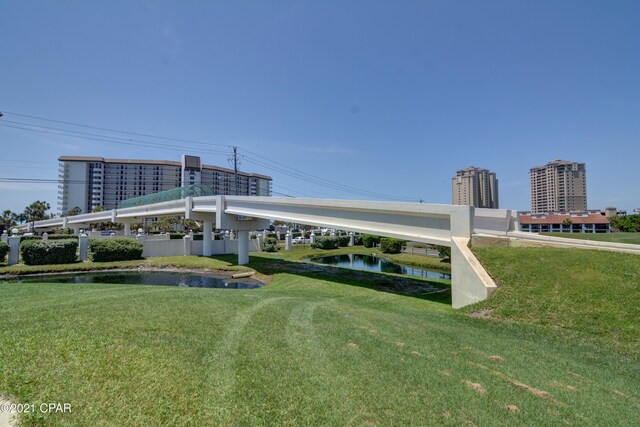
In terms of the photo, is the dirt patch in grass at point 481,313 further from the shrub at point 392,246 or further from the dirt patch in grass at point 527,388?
the shrub at point 392,246

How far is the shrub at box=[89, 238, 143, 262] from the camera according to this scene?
1016 inches

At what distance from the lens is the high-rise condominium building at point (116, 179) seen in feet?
378


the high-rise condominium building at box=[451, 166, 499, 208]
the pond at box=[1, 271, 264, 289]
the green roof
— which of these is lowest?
the pond at box=[1, 271, 264, 289]

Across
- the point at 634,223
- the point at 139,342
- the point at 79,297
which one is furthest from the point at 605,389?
the point at 634,223

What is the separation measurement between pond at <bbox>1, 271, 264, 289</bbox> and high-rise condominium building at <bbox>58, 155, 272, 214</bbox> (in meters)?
89.3

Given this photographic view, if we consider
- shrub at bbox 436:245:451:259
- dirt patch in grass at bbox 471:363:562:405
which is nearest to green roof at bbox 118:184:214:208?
shrub at bbox 436:245:451:259

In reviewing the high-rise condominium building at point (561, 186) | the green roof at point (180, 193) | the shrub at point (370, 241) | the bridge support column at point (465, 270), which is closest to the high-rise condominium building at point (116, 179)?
the shrub at point (370, 241)

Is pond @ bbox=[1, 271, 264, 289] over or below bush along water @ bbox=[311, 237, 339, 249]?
below

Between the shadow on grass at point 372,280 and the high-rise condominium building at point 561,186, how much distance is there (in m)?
102

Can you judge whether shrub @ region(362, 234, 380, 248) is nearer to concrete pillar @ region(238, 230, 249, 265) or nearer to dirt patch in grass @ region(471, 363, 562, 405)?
concrete pillar @ region(238, 230, 249, 265)

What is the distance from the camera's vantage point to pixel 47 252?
77.8 ft

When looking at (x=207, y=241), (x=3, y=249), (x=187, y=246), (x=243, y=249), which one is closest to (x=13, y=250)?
(x=3, y=249)

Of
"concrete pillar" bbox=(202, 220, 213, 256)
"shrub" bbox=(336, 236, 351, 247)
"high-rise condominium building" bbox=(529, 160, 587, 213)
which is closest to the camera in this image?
"concrete pillar" bbox=(202, 220, 213, 256)

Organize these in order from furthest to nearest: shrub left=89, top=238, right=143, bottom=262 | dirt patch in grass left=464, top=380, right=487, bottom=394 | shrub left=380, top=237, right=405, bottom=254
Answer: shrub left=380, top=237, right=405, bottom=254 → shrub left=89, top=238, right=143, bottom=262 → dirt patch in grass left=464, top=380, right=487, bottom=394
